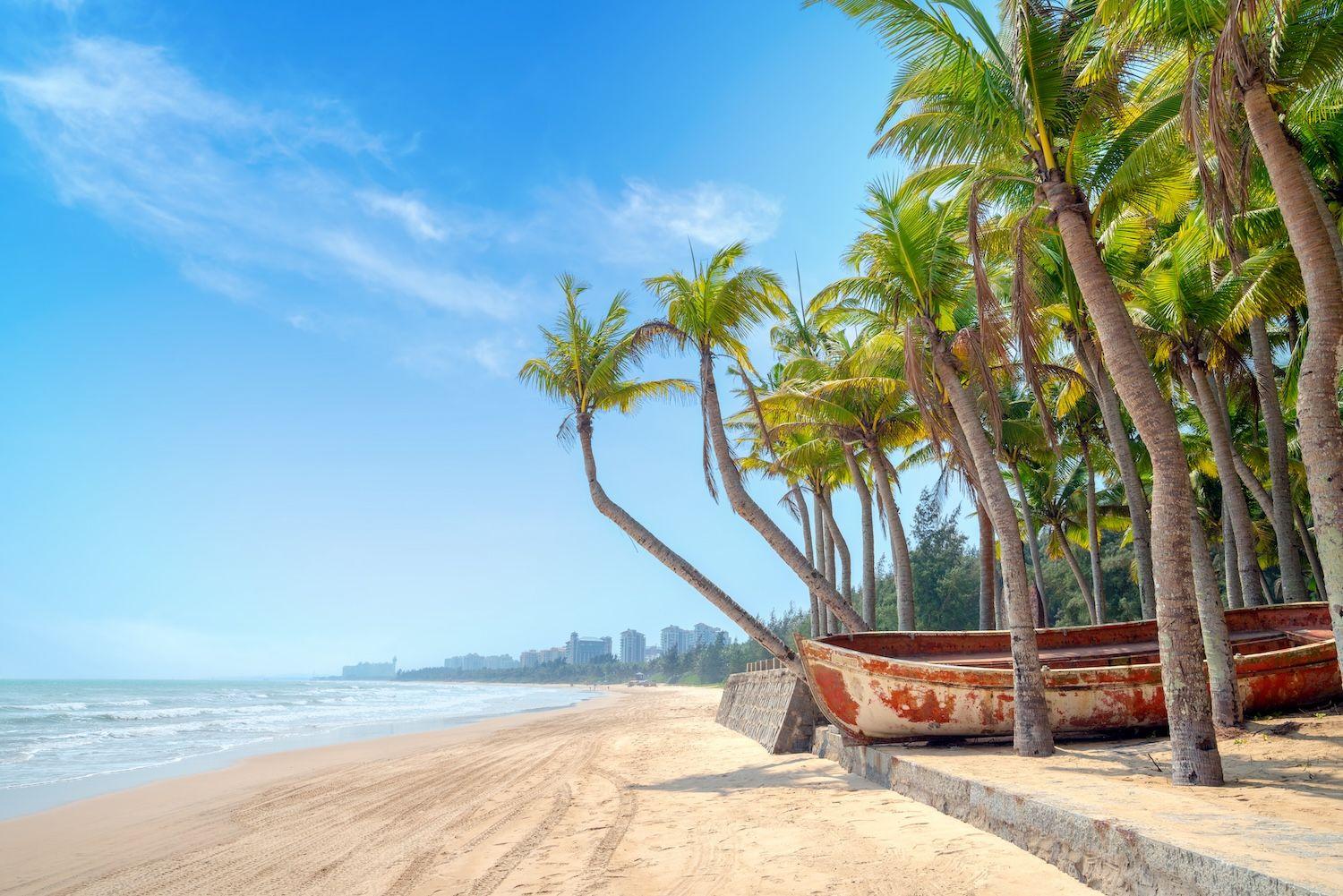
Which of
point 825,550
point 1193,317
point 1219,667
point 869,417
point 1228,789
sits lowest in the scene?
point 1228,789

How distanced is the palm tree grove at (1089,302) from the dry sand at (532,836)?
2.07 metres

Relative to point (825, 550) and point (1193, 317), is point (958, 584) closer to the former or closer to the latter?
point (825, 550)

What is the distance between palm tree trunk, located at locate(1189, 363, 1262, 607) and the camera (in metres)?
11.0

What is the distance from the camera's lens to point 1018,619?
7406 mm

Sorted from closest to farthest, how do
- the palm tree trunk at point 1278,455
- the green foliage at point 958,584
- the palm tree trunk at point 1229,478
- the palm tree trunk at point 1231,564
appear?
the palm tree trunk at point 1229,478 → the palm tree trunk at point 1278,455 → the palm tree trunk at point 1231,564 → the green foliage at point 958,584

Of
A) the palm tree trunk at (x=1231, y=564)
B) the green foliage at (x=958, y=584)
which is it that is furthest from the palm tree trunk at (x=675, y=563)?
the green foliage at (x=958, y=584)

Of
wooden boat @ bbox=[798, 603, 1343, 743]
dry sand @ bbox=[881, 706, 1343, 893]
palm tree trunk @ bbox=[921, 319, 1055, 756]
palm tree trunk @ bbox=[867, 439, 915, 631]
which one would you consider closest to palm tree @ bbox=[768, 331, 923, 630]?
palm tree trunk @ bbox=[867, 439, 915, 631]

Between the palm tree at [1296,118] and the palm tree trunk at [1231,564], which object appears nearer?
the palm tree at [1296,118]

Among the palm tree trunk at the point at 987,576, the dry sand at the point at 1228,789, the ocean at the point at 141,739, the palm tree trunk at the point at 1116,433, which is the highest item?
the palm tree trunk at the point at 1116,433

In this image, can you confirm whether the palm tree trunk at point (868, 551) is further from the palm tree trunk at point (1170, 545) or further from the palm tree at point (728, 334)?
the palm tree trunk at point (1170, 545)

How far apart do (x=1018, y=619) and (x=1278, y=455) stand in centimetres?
794

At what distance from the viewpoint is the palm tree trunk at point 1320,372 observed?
4.55 metres

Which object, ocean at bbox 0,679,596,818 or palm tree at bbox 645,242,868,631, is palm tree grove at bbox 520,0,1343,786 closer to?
palm tree at bbox 645,242,868,631

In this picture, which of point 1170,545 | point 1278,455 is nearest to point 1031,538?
point 1278,455
